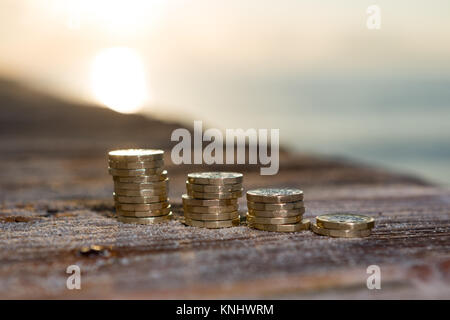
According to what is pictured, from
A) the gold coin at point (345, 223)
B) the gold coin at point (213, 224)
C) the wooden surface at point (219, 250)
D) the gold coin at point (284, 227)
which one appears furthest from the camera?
the gold coin at point (213, 224)

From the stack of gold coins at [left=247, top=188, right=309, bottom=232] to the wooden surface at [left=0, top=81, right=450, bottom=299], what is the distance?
6cm

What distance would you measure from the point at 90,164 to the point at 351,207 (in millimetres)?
3176

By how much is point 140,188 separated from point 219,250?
2.76ft

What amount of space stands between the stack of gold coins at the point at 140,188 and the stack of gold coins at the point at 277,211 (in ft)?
1.89

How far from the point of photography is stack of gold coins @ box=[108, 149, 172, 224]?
3.12 metres

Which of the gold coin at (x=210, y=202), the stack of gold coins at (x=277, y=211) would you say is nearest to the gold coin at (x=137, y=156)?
the gold coin at (x=210, y=202)

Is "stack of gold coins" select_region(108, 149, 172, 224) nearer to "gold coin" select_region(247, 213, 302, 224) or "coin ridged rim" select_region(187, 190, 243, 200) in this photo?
"coin ridged rim" select_region(187, 190, 243, 200)

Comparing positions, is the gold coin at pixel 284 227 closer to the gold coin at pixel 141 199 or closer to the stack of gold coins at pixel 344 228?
the stack of gold coins at pixel 344 228

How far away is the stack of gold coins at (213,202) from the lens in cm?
→ 301

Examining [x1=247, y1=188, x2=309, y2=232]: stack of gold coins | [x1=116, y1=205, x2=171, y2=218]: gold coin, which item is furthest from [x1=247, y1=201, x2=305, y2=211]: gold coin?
[x1=116, y1=205, x2=171, y2=218]: gold coin

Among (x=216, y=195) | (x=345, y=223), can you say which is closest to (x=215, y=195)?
(x=216, y=195)

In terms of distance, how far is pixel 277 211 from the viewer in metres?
2.90
